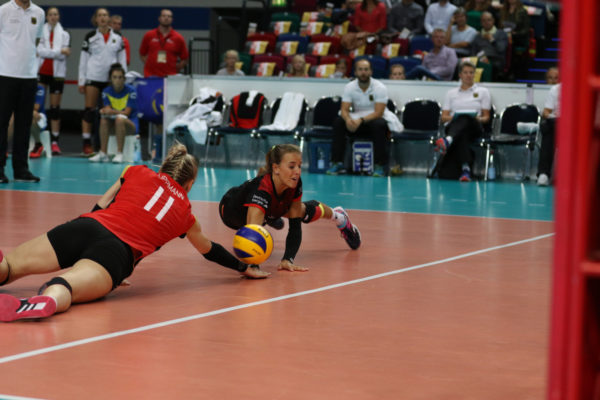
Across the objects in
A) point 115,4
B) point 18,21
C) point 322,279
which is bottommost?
point 322,279

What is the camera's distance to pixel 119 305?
465 centimetres

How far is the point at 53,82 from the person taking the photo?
663 inches

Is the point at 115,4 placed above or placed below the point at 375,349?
above

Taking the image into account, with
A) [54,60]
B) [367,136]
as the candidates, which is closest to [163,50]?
[54,60]

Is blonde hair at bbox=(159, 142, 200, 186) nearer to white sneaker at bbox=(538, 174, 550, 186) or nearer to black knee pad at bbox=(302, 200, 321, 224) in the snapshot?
black knee pad at bbox=(302, 200, 321, 224)

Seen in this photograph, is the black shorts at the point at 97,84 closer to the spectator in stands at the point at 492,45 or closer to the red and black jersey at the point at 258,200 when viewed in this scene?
the spectator in stands at the point at 492,45

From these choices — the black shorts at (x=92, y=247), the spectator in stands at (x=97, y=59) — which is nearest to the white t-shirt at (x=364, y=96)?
the spectator in stands at (x=97, y=59)

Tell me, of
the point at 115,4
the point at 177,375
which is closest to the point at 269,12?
the point at 115,4

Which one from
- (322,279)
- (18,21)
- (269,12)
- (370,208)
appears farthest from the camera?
(269,12)

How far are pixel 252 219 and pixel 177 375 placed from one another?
8.45 feet

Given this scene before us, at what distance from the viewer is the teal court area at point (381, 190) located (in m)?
9.76

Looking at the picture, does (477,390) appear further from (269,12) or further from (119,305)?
(269,12)

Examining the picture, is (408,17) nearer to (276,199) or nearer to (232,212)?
(232,212)

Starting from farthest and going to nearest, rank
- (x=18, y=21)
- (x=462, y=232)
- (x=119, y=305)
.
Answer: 1. (x=18, y=21)
2. (x=462, y=232)
3. (x=119, y=305)
